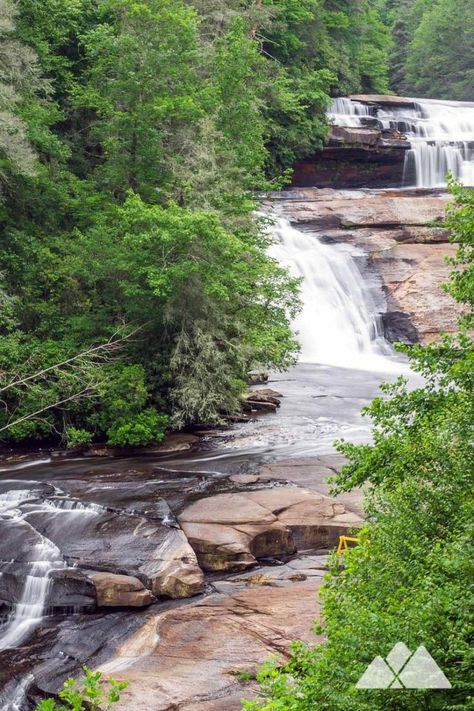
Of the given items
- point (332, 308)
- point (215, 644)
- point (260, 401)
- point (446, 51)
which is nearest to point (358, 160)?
point (332, 308)

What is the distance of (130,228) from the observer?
20.4 meters

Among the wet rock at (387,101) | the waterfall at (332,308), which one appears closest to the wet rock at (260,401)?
the waterfall at (332,308)

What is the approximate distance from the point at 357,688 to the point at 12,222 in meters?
19.8

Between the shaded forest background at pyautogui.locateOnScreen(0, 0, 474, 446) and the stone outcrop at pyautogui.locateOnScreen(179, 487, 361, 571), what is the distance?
4973 mm

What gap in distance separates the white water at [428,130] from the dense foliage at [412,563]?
92.7 feet

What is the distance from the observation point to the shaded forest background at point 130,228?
19.3 m

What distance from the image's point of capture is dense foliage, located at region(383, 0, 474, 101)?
2240 inches

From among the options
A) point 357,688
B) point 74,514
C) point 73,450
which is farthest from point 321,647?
point 73,450

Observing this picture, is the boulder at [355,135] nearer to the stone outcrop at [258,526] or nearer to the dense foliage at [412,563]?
the stone outcrop at [258,526]

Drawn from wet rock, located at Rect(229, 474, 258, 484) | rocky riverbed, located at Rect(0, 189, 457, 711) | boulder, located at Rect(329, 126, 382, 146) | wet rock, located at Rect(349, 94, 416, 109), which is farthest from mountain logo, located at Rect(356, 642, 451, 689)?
wet rock, located at Rect(349, 94, 416, 109)

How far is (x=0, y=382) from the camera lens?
727 inches

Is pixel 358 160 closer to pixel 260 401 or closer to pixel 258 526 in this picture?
pixel 260 401

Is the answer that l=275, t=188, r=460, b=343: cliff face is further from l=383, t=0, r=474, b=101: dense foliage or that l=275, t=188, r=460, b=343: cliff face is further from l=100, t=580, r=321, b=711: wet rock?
l=383, t=0, r=474, b=101: dense foliage

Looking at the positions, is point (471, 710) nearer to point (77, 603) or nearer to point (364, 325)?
point (77, 603)
